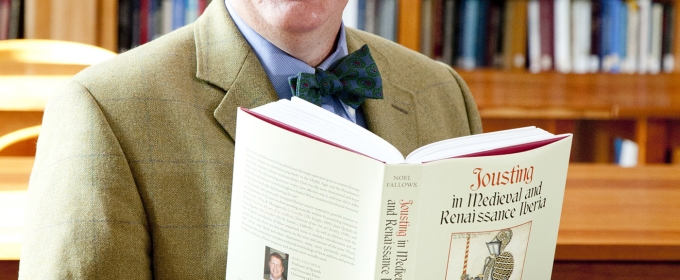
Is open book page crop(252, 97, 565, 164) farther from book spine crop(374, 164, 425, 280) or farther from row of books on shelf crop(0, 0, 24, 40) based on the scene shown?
row of books on shelf crop(0, 0, 24, 40)

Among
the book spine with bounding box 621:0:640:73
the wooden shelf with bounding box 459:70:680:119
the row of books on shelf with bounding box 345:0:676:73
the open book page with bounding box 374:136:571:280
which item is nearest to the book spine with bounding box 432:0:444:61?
the row of books on shelf with bounding box 345:0:676:73

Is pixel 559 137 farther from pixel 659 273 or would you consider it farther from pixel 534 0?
pixel 534 0

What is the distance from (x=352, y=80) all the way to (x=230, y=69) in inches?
6.6

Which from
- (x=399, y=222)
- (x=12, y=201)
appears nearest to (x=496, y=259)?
(x=399, y=222)

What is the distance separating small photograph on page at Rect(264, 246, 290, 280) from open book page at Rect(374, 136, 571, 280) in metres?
0.10

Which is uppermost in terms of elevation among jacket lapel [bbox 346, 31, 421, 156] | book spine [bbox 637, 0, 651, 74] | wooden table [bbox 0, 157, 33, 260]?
book spine [bbox 637, 0, 651, 74]

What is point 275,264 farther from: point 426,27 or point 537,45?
point 537,45

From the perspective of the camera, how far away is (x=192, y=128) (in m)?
0.95

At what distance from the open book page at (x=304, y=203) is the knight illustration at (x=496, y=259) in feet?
0.43

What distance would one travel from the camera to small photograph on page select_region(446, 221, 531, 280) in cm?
79

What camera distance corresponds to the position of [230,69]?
3.29 ft

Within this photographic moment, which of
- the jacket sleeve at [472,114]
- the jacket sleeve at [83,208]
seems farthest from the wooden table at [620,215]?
the jacket sleeve at [83,208]

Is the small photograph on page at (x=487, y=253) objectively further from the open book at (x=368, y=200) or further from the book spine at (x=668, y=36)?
the book spine at (x=668, y=36)

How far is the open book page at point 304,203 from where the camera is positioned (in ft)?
2.43
